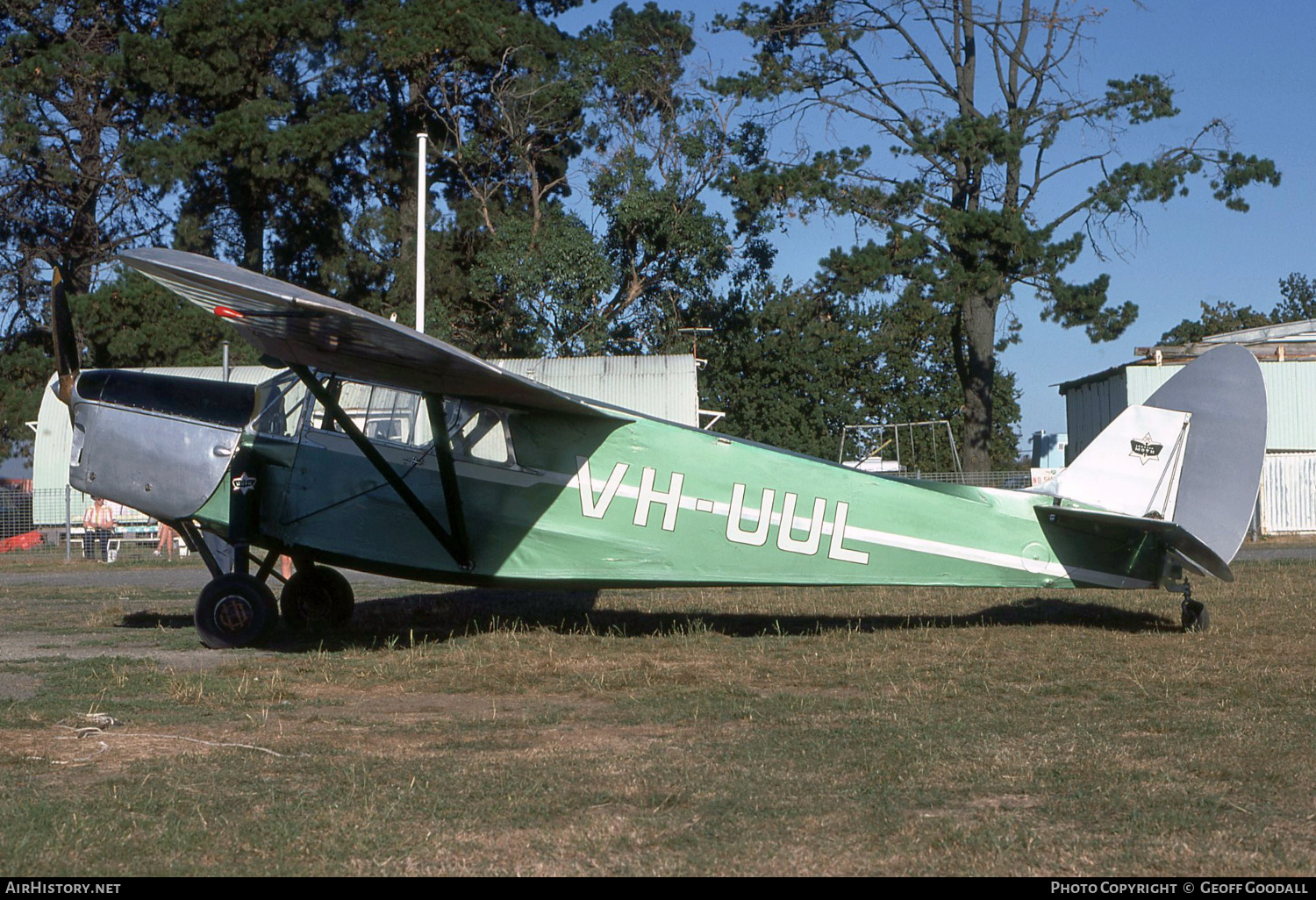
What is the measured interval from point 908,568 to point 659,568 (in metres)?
1.97

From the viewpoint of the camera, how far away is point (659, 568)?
925 cm

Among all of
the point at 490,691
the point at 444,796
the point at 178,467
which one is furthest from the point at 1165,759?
the point at 178,467

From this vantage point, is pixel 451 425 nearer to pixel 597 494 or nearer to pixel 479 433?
pixel 479 433

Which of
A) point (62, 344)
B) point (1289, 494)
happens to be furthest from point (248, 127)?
point (1289, 494)

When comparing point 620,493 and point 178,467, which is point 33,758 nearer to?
point 178,467

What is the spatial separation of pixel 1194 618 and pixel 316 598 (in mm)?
7434

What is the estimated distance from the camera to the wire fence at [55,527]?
24438mm

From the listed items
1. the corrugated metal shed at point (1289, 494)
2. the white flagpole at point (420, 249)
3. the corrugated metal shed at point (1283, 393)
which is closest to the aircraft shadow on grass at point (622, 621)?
the white flagpole at point (420, 249)

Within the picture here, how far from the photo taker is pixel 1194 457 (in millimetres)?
9297

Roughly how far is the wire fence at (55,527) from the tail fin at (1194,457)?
772 inches

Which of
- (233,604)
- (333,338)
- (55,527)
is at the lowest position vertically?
(233,604)

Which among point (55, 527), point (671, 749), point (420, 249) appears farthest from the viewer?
point (55, 527)

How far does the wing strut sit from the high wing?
0.66 feet

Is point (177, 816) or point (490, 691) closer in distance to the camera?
point (177, 816)
